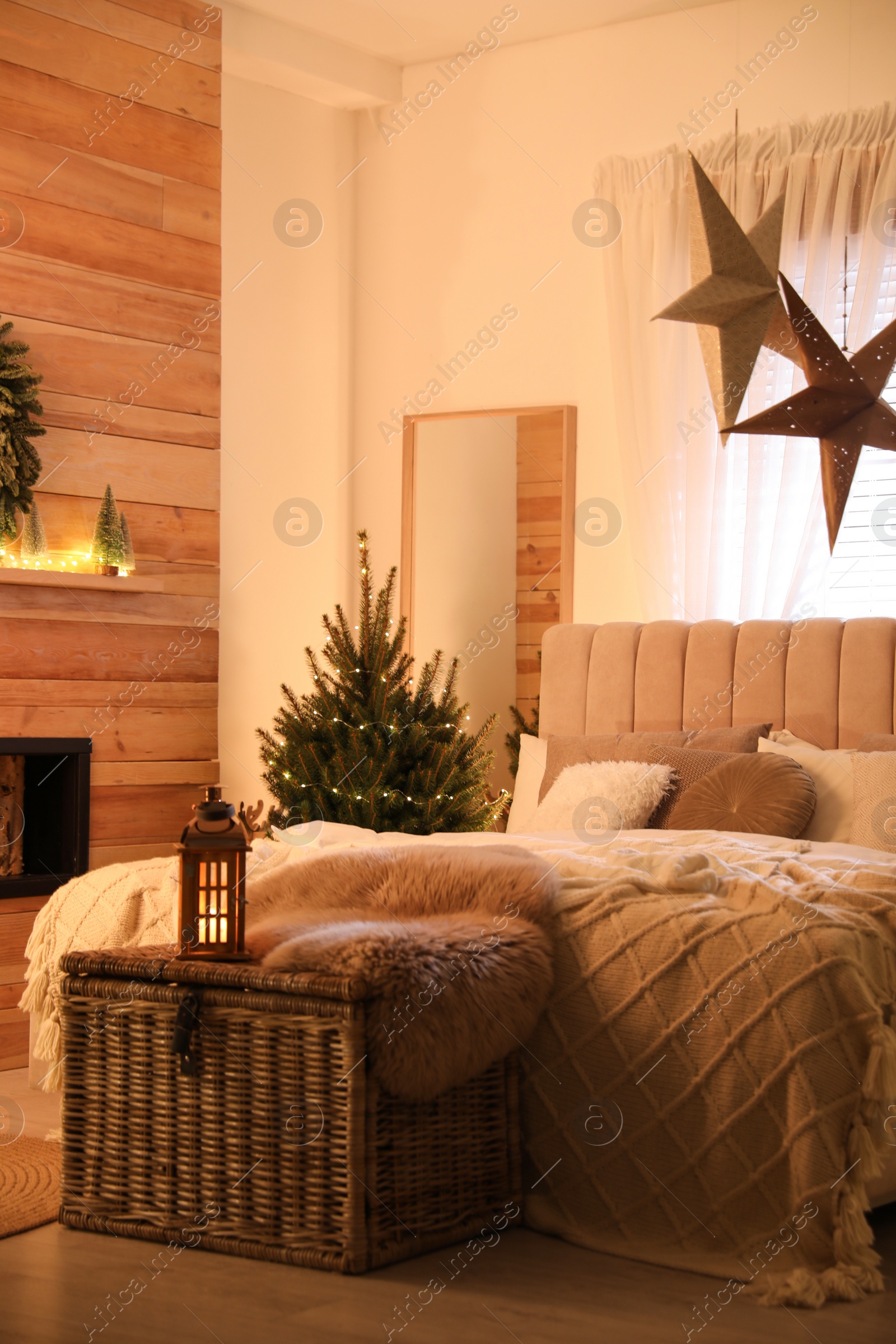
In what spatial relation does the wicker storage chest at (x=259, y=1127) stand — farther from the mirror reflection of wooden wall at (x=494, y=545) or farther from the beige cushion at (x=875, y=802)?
the mirror reflection of wooden wall at (x=494, y=545)

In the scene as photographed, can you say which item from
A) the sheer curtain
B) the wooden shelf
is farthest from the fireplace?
the sheer curtain

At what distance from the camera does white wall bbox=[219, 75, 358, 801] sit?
5.36 m

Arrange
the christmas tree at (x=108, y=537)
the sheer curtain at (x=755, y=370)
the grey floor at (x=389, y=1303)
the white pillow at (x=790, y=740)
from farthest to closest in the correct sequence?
1. the sheer curtain at (x=755, y=370)
2. the christmas tree at (x=108, y=537)
3. the white pillow at (x=790, y=740)
4. the grey floor at (x=389, y=1303)

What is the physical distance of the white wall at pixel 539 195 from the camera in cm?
496

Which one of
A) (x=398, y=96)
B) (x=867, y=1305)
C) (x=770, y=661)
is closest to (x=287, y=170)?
(x=398, y=96)

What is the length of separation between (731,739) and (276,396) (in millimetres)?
2523

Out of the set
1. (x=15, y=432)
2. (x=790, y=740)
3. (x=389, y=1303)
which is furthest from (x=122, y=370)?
(x=389, y=1303)

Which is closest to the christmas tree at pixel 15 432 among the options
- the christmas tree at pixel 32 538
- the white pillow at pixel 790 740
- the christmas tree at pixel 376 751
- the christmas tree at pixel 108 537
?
the christmas tree at pixel 32 538

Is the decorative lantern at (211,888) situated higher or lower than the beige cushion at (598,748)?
lower

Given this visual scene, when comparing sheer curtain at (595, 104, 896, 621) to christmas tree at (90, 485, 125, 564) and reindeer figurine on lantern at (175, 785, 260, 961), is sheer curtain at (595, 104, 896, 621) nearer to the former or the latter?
christmas tree at (90, 485, 125, 564)

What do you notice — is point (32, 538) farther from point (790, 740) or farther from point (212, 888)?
point (790, 740)

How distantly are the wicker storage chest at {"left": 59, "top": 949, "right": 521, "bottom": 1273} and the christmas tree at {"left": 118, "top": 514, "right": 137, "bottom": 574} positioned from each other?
230 cm

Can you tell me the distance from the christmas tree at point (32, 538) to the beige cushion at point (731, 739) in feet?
7.01

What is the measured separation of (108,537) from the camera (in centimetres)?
452
